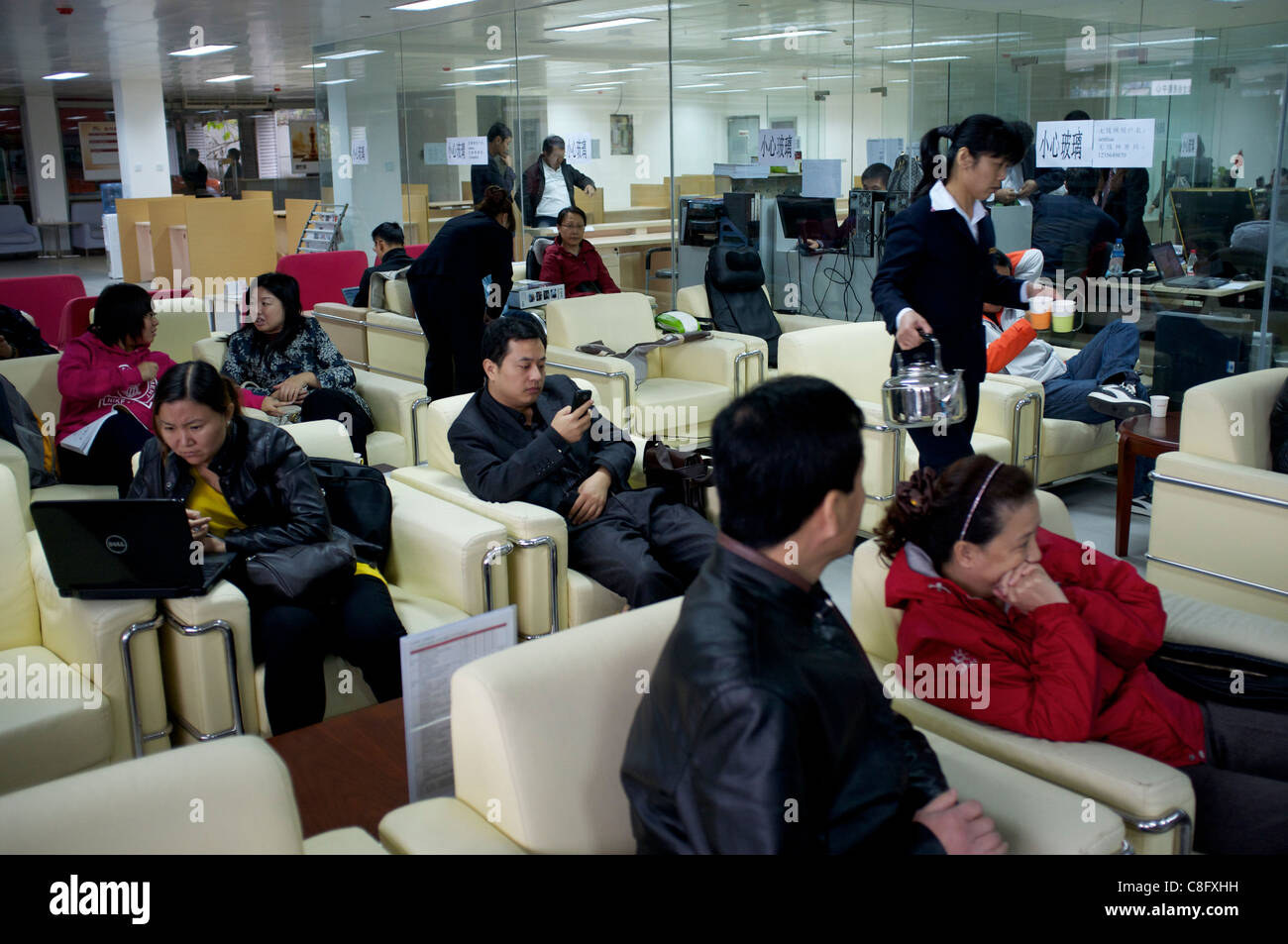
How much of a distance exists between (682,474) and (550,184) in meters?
5.10

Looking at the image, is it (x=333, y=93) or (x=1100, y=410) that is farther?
(x=333, y=93)

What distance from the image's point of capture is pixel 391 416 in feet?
17.5

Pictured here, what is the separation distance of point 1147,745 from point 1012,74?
555 centimetres

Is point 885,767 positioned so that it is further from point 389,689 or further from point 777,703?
point 389,689

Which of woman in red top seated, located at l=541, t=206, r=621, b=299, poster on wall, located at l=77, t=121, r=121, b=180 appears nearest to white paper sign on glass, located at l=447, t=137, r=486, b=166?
woman in red top seated, located at l=541, t=206, r=621, b=299

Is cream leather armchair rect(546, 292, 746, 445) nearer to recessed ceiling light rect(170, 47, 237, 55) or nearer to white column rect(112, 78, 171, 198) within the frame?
recessed ceiling light rect(170, 47, 237, 55)

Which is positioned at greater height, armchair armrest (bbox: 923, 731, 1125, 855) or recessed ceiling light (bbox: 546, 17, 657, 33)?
recessed ceiling light (bbox: 546, 17, 657, 33)

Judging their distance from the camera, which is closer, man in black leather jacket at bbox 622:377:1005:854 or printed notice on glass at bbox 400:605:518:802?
man in black leather jacket at bbox 622:377:1005:854

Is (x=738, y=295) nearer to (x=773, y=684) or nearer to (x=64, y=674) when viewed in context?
(x=64, y=674)

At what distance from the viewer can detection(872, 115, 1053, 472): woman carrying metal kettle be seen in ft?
11.0

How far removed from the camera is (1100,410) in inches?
193

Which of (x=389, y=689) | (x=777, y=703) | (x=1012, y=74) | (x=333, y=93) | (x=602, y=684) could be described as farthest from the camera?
(x=333, y=93)

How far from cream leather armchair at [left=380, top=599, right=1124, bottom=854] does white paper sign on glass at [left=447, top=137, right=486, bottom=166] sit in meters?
7.39
